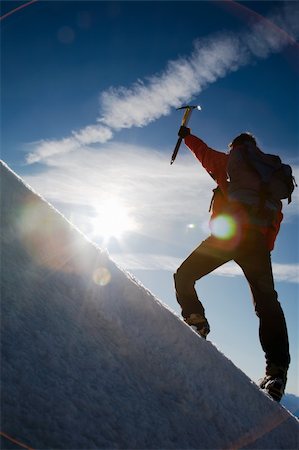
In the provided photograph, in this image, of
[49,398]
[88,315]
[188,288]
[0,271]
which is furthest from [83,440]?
[188,288]

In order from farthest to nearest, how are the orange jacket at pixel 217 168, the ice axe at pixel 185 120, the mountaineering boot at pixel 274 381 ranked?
the ice axe at pixel 185 120, the orange jacket at pixel 217 168, the mountaineering boot at pixel 274 381

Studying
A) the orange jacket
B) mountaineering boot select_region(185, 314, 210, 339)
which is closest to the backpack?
the orange jacket

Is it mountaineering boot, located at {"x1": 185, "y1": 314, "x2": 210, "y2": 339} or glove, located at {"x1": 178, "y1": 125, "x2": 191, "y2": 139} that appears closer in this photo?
mountaineering boot, located at {"x1": 185, "y1": 314, "x2": 210, "y2": 339}

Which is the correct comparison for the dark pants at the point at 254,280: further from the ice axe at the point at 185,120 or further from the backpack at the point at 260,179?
the ice axe at the point at 185,120

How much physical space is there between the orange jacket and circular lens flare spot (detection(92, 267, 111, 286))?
8.24 feet

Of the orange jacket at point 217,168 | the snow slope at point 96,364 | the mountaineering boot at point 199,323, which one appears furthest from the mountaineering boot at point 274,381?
the orange jacket at point 217,168

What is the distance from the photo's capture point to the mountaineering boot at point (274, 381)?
4637mm

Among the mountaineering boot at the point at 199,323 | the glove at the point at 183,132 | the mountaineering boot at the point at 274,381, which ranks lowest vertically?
the mountaineering boot at the point at 274,381

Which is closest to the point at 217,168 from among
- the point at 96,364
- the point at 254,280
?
the point at 254,280

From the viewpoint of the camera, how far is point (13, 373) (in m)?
2.28

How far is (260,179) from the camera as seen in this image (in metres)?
5.27

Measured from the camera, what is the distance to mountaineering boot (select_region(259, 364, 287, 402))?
4.64 meters

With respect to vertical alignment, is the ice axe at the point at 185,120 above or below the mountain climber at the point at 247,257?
above

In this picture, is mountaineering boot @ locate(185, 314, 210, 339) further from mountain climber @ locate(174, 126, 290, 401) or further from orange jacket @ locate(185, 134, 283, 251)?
orange jacket @ locate(185, 134, 283, 251)
